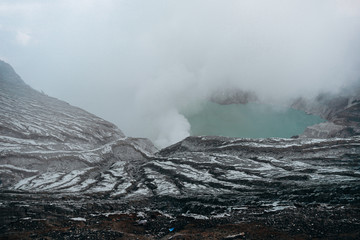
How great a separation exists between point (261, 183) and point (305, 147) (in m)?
39.0

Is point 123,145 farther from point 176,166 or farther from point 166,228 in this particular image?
point 166,228

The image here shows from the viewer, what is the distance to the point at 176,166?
79812 mm

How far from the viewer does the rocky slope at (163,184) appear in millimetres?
26953

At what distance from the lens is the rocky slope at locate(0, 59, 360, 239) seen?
27.0 m

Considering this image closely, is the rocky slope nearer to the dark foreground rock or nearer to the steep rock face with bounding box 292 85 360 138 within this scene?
the dark foreground rock

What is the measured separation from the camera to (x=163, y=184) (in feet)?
208

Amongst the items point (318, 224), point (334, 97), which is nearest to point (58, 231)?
point (318, 224)

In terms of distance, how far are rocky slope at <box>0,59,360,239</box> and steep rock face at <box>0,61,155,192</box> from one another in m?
0.38

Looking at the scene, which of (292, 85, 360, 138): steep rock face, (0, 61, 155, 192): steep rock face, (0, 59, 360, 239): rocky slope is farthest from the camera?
(292, 85, 360, 138): steep rock face

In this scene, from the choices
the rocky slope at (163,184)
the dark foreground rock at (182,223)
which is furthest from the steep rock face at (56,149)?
the dark foreground rock at (182,223)

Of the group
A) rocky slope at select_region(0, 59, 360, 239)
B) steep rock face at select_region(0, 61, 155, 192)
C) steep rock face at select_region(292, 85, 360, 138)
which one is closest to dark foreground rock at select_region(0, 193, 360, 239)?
rocky slope at select_region(0, 59, 360, 239)

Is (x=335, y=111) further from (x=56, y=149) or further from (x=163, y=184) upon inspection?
(x=56, y=149)

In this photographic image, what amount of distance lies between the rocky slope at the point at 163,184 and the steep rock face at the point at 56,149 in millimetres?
379

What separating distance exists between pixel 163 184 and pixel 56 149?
178 feet
